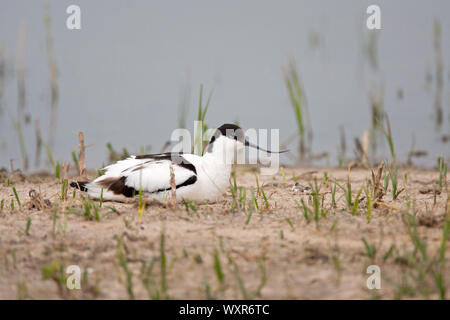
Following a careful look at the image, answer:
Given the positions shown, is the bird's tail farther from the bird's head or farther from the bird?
the bird's head

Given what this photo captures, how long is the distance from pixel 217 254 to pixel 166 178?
1884 millimetres

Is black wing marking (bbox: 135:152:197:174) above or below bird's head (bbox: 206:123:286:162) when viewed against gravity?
below

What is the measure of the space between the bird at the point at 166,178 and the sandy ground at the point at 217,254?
442 millimetres

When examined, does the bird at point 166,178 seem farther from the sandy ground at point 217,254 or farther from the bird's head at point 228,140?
the sandy ground at point 217,254

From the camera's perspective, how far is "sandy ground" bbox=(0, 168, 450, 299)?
3.20 m

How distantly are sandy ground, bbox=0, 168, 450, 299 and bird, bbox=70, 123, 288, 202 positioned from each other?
442 millimetres

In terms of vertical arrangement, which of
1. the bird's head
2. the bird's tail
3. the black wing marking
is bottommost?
the bird's tail

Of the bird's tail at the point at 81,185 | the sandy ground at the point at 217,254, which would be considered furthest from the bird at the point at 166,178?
the sandy ground at the point at 217,254

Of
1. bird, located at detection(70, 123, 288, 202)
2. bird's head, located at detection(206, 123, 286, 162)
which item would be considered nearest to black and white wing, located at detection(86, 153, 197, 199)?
bird, located at detection(70, 123, 288, 202)

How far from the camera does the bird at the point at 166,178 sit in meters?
5.16

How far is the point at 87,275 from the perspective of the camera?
3.35 meters

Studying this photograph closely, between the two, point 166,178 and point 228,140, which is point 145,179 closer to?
point 166,178

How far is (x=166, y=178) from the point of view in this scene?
5172 millimetres
